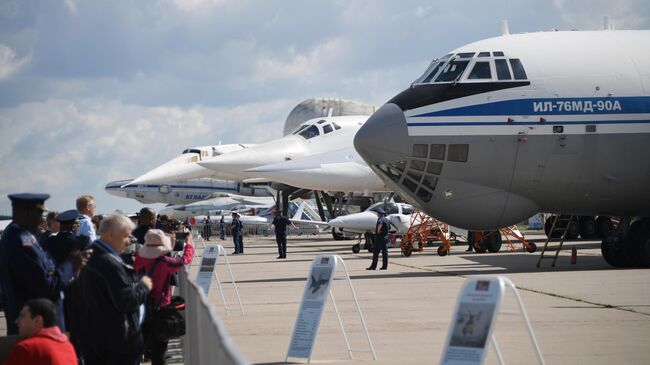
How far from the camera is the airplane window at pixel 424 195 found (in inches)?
790

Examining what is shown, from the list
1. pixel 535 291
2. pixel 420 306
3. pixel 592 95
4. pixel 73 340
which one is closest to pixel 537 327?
pixel 420 306

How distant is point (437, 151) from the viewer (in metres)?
19.8

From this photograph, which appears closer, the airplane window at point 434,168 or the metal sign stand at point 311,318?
the metal sign stand at point 311,318

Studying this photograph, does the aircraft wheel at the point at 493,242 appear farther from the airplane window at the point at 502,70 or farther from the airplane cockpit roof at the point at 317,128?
the airplane window at the point at 502,70

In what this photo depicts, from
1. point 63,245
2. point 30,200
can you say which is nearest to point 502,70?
point 63,245

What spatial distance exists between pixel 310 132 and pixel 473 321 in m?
35.0

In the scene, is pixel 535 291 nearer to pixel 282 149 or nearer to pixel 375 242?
pixel 375 242

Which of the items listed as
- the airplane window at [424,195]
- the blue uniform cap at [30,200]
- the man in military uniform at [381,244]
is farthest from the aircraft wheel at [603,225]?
the blue uniform cap at [30,200]

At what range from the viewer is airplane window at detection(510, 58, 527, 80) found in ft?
65.7

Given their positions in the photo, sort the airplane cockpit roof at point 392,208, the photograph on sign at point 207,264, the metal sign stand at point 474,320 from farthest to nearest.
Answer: the airplane cockpit roof at point 392,208, the photograph on sign at point 207,264, the metal sign stand at point 474,320

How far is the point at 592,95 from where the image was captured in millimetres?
19891

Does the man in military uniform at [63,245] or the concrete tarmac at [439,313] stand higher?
the man in military uniform at [63,245]

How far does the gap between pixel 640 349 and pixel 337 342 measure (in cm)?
356

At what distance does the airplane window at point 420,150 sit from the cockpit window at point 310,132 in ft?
71.0
